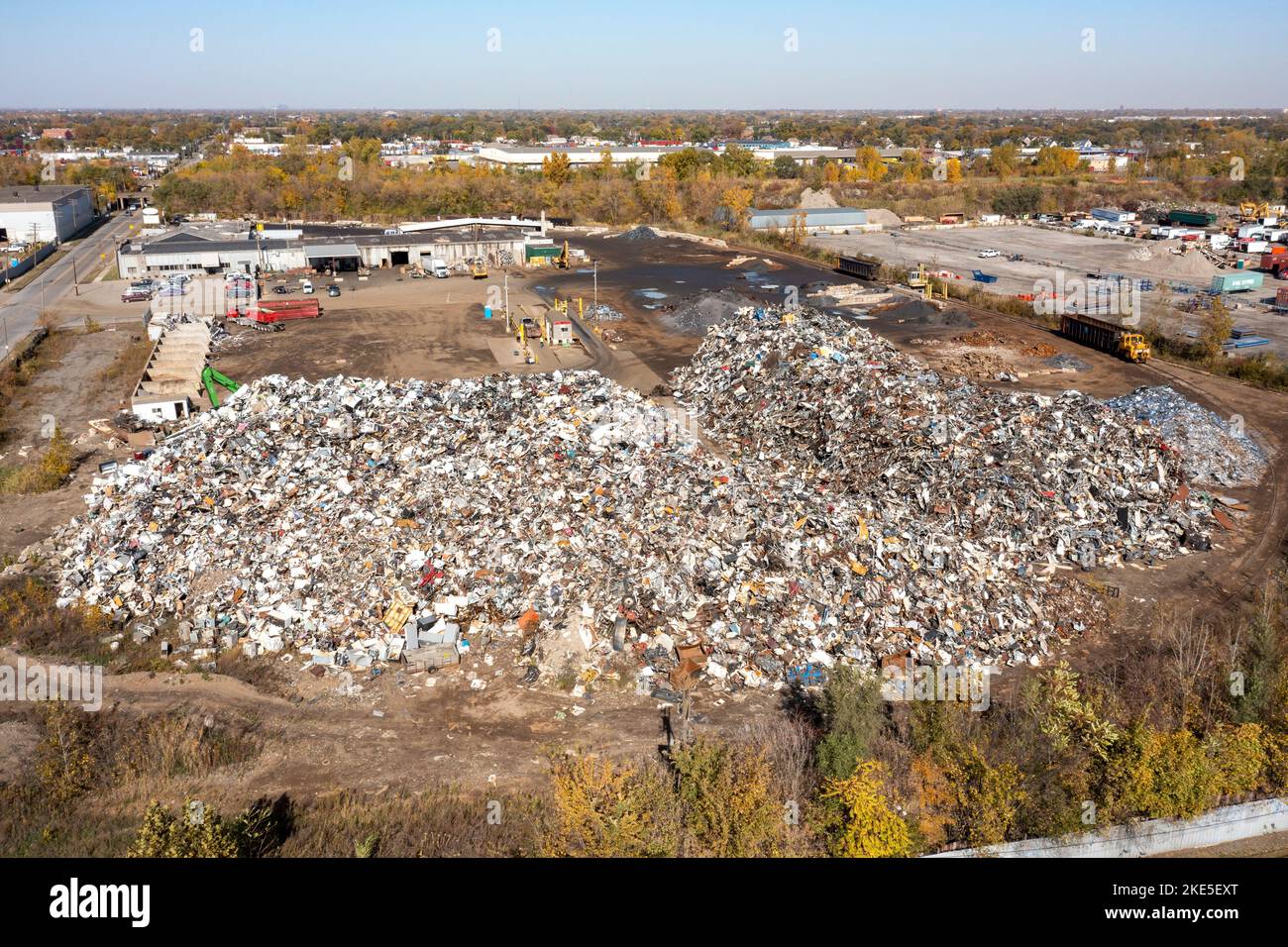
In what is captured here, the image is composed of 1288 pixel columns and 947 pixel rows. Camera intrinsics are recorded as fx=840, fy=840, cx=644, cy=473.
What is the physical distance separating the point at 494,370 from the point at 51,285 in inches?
1156

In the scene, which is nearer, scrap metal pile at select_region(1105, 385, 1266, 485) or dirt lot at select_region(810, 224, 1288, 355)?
scrap metal pile at select_region(1105, 385, 1266, 485)

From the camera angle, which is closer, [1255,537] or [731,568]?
[731,568]

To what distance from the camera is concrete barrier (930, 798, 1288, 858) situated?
862 centimetres

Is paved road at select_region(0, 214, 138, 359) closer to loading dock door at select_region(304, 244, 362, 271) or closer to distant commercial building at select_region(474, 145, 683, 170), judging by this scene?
loading dock door at select_region(304, 244, 362, 271)

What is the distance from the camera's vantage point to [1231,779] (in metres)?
9.38

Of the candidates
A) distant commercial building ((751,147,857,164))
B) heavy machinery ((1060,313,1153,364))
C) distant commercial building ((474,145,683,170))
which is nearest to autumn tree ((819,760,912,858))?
heavy machinery ((1060,313,1153,364))

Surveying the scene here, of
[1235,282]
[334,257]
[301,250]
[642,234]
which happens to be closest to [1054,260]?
[1235,282]

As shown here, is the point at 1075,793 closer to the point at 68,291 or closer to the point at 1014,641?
the point at 1014,641

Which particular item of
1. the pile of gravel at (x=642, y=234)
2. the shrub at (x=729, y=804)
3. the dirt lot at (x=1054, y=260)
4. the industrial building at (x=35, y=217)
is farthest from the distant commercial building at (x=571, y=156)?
the shrub at (x=729, y=804)

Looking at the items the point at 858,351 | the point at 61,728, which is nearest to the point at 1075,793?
the point at 61,728

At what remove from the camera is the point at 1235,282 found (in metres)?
39.6

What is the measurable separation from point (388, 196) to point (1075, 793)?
69.1m

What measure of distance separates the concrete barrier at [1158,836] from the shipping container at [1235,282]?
38648 millimetres

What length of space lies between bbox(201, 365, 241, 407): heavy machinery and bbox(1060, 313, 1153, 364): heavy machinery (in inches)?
1172
